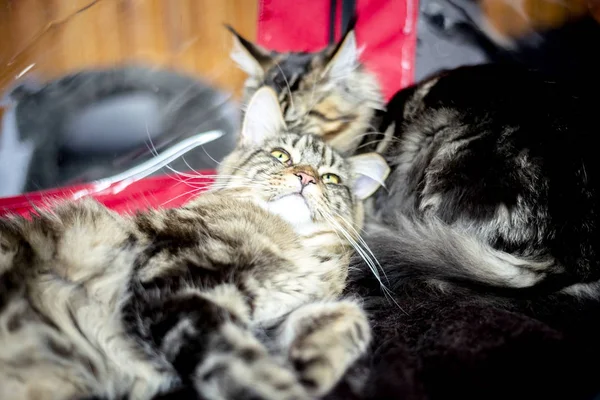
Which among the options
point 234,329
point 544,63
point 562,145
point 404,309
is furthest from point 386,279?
point 544,63

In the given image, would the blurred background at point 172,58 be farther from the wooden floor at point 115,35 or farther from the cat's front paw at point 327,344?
the cat's front paw at point 327,344

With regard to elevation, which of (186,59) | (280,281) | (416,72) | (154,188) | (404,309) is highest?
(186,59)

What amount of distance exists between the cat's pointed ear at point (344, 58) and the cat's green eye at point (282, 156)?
547 millimetres

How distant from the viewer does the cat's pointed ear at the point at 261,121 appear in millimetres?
1444

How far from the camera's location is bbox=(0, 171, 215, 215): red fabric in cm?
164

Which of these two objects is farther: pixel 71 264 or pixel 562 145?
pixel 562 145

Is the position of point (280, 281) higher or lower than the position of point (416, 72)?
lower

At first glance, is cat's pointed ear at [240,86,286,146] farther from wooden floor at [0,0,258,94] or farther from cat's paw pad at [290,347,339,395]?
cat's paw pad at [290,347,339,395]

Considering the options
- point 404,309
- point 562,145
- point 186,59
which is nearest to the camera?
point 404,309

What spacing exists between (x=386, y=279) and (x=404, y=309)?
0.37ft

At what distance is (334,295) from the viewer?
121cm

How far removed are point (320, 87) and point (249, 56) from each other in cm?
32

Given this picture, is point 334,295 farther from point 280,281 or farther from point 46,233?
point 46,233

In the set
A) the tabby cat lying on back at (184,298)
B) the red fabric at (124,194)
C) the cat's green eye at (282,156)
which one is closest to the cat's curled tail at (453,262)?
the tabby cat lying on back at (184,298)
